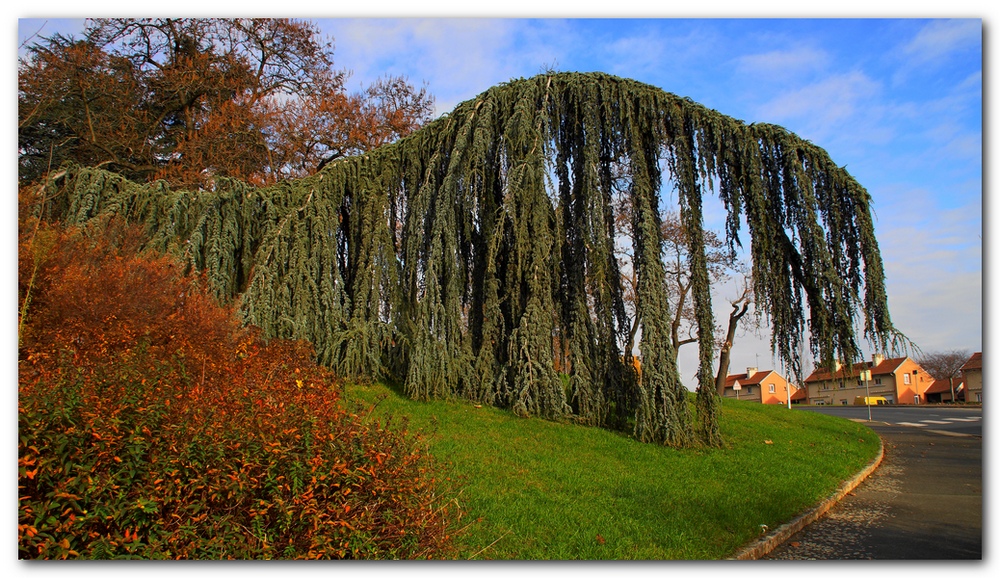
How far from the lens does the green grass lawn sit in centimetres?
496

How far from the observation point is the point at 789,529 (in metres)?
5.97

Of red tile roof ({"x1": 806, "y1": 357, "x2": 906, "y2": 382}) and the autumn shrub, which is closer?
the autumn shrub

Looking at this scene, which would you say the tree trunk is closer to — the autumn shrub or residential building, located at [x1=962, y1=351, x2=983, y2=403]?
residential building, located at [x1=962, y1=351, x2=983, y2=403]

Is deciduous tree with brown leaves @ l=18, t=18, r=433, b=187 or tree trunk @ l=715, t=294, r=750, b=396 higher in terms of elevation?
deciduous tree with brown leaves @ l=18, t=18, r=433, b=187

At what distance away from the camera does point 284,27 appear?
52.6 ft

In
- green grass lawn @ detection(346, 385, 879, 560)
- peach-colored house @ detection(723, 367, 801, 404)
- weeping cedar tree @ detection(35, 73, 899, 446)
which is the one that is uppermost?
weeping cedar tree @ detection(35, 73, 899, 446)

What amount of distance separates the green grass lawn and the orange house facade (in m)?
1.25

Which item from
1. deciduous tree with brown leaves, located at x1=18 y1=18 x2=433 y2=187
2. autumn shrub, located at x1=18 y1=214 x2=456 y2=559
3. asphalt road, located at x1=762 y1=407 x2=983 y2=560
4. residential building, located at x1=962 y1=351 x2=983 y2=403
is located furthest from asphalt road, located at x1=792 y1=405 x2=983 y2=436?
deciduous tree with brown leaves, located at x1=18 y1=18 x2=433 y2=187

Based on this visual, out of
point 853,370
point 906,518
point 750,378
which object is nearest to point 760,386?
point 750,378

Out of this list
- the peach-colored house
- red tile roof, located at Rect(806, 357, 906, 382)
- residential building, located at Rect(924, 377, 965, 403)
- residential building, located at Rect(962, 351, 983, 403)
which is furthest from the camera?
the peach-colored house

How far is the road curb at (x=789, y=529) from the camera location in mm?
5211

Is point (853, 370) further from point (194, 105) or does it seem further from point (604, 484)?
point (194, 105)

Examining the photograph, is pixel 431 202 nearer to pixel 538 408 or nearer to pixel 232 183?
pixel 232 183

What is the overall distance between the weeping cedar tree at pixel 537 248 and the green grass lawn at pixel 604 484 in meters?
0.71
